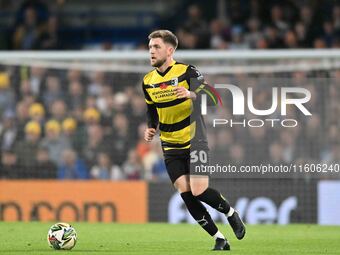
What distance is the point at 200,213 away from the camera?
958cm

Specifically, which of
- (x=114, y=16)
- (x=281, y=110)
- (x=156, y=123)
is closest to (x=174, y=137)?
(x=156, y=123)

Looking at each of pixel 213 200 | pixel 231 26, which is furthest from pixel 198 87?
pixel 231 26

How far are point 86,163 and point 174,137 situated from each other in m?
6.47

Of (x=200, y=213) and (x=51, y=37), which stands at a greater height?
(x=51, y=37)

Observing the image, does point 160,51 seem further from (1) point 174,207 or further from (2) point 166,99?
(1) point 174,207

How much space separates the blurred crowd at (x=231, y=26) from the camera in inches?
719

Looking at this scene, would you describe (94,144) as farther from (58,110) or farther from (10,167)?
(10,167)

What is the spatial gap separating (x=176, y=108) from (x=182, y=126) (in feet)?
0.61

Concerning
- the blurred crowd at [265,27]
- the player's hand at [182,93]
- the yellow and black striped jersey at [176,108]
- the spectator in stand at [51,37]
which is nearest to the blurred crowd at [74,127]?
the blurred crowd at [265,27]

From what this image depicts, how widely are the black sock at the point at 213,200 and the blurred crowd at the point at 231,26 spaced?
8600 mm

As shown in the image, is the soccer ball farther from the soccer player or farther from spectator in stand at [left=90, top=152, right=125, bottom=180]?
spectator in stand at [left=90, top=152, right=125, bottom=180]

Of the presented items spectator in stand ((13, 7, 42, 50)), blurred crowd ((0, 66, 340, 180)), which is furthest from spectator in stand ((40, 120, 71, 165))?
spectator in stand ((13, 7, 42, 50))

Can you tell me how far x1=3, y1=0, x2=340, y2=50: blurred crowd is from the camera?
18.3 meters

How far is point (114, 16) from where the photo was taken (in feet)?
73.3
